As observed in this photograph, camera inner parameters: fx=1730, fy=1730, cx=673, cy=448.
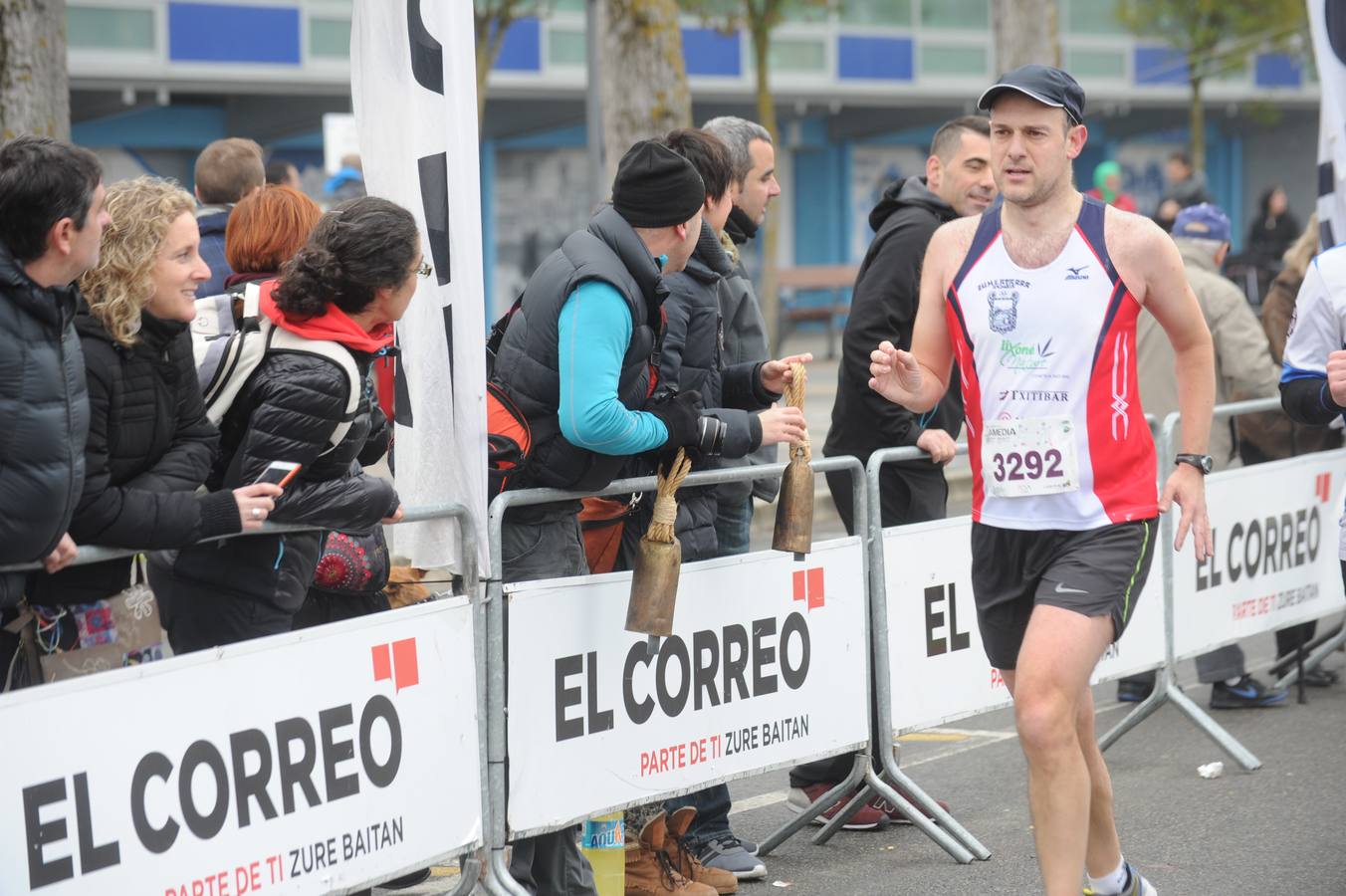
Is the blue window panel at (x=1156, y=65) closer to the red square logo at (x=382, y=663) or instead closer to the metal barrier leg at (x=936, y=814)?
the metal barrier leg at (x=936, y=814)

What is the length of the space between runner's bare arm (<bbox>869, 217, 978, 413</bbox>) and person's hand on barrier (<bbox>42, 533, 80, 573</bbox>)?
208cm

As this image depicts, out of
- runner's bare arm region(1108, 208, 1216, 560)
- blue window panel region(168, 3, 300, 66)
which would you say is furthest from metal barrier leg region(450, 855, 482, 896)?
blue window panel region(168, 3, 300, 66)

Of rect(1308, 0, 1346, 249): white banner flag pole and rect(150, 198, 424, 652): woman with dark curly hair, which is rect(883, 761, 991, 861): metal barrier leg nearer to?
rect(150, 198, 424, 652): woman with dark curly hair

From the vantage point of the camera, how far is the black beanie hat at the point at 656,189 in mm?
4492

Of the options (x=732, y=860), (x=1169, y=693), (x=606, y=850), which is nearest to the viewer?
(x=606, y=850)

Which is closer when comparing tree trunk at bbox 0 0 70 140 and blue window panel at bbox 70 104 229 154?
tree trunk at bbox 0 0 70 140

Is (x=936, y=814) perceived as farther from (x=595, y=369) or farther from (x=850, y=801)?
(x=595, y=369)

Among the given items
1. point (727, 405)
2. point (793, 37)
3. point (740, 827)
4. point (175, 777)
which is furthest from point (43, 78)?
point (793, 37)

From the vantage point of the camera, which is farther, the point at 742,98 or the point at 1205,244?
the point at 742,98

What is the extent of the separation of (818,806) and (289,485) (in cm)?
238

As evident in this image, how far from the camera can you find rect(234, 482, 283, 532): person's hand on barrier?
3676 mm

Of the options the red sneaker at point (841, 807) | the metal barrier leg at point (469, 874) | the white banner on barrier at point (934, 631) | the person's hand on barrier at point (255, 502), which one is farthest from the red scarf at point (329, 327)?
the red sneaker at point (841, 807)

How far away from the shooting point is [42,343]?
10.8ft

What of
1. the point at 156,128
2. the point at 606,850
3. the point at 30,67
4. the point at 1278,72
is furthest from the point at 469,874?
the point at 1278,72
